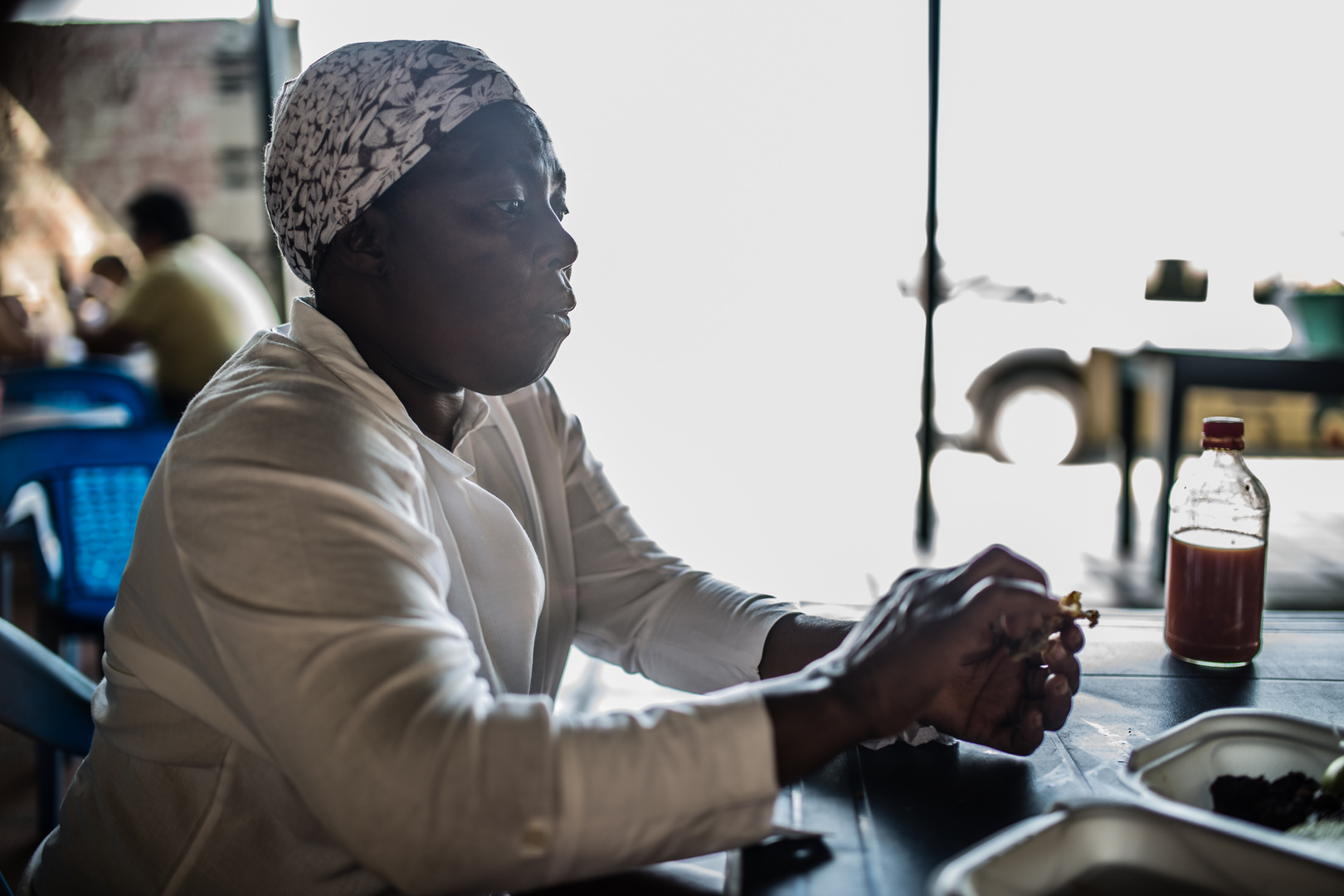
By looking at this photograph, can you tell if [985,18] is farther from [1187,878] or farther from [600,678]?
[1187,878]

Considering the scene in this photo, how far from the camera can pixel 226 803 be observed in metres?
0.93

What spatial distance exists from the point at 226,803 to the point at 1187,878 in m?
0.83

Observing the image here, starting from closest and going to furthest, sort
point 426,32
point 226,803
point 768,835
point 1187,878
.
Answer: point 1187,878
point 768,835
point 226,803
point 426,32

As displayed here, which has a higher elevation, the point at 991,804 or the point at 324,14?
the point at 324,14

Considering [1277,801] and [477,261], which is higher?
[477,261]

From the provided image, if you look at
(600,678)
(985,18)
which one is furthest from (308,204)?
(985,18)

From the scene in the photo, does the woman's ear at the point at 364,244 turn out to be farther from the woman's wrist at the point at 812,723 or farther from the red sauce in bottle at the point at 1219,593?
the red sauce in bottle at the point at 1219,593

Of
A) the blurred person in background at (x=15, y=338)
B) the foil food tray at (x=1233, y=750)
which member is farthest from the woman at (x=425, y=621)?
the blurred person in background at (x=15, y=338)

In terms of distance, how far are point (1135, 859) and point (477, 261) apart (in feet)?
2.72

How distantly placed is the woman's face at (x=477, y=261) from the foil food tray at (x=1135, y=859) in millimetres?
711

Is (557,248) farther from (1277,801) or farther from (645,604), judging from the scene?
(1277,801)

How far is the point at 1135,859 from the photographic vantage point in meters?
0.67

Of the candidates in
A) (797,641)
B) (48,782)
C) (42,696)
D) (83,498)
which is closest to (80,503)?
(83,498)

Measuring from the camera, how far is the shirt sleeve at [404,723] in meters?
0.70
